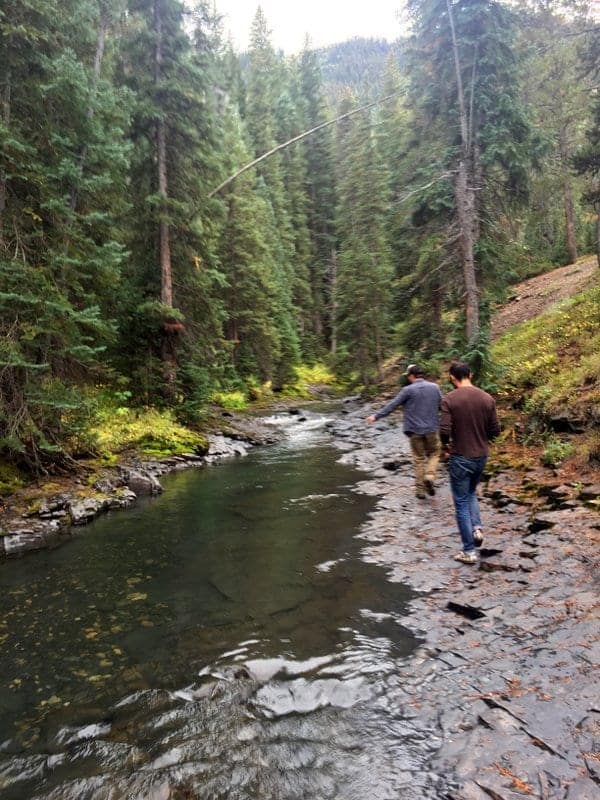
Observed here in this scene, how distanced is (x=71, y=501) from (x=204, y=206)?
37.7 feet

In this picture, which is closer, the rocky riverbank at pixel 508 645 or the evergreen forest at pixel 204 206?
the rocky riverbank at pixel 508 645

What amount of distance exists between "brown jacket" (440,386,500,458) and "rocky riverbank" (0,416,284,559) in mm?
6741

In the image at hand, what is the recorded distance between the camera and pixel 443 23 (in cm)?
1770

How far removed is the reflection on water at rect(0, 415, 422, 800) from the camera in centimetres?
337

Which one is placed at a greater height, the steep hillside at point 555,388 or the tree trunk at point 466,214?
the tree trunk at point 466,214

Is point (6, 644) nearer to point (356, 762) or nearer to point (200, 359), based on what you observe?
point (356, 762)

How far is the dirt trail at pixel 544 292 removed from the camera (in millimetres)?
21312

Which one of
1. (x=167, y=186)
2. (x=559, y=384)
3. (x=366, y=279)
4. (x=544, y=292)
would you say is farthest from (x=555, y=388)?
(x=366, y=279)

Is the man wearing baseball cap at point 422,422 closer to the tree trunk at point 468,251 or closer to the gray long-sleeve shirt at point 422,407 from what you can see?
the gray long-sleeve shirt at point 422,407

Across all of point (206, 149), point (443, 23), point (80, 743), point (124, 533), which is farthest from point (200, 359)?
point (80, 743)

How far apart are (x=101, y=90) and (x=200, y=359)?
9.64 meters

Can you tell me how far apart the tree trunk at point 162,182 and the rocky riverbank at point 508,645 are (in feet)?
42.5

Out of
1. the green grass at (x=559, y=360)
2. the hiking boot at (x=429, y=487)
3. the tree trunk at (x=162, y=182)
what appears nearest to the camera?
the hiking boot at (x=429, y=487)

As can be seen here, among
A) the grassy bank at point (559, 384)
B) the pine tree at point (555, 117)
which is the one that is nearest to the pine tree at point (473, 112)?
the pine tree at point (555, 117)
